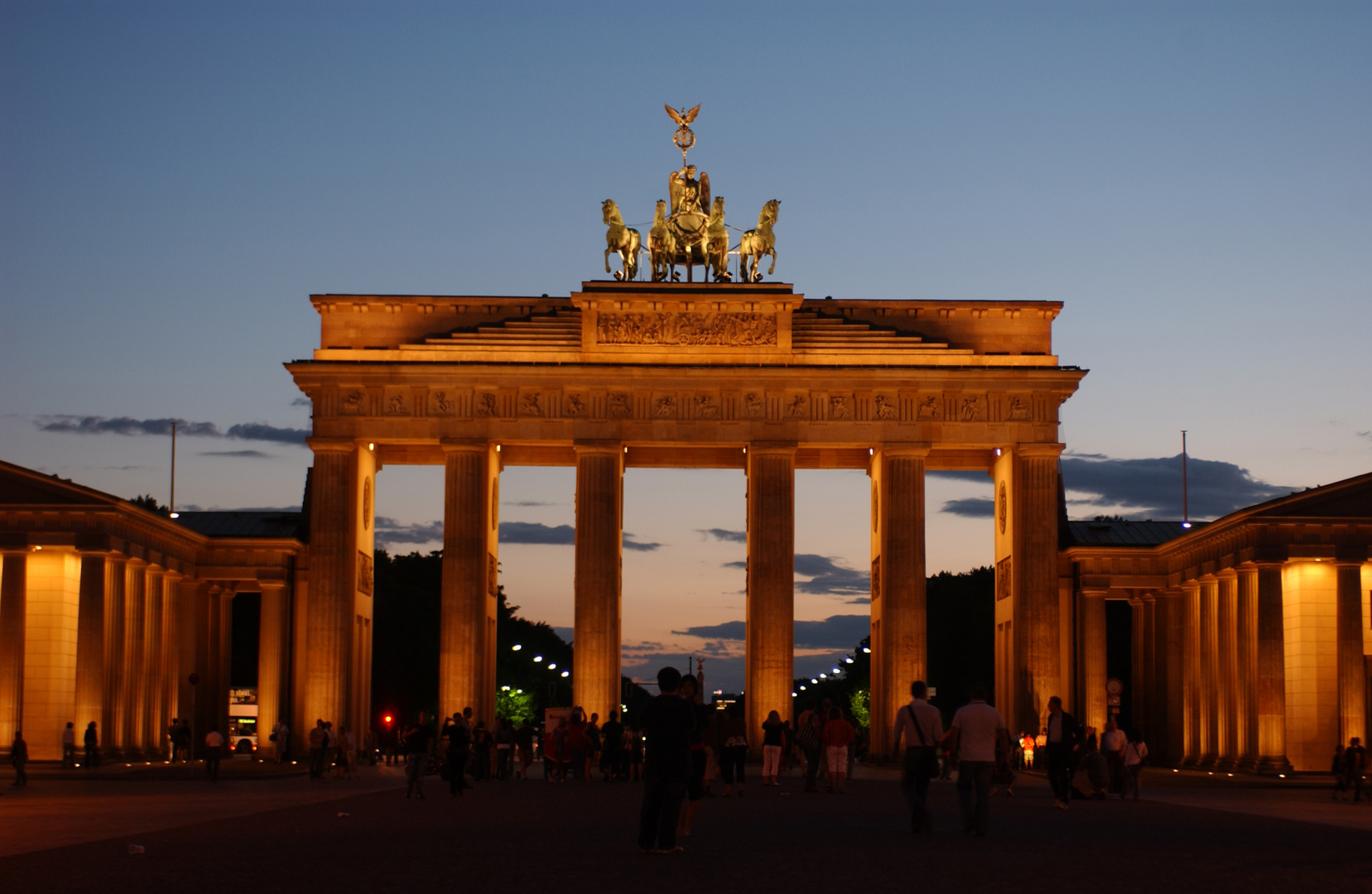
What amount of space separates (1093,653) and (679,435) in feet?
61.4

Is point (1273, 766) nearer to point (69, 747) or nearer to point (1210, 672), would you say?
point (1210, 672)

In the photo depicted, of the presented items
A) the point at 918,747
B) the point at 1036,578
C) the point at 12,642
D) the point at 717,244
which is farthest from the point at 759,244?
the point at 918,747

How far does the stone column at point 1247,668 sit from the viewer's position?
57.7 metres

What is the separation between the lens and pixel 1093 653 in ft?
237

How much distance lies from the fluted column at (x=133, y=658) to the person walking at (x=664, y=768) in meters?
43.2

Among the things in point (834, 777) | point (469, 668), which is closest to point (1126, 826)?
point (834, 777)

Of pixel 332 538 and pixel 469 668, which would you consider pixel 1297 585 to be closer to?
pixel 469 668

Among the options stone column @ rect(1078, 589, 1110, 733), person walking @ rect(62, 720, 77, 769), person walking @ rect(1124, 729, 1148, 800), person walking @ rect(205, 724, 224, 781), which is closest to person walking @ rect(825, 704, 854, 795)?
person walking @ rect(1124, 729, 1148, 800)

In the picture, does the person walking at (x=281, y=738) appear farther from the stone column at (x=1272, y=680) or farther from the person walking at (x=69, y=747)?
the stone column at (x=1272, y=680)

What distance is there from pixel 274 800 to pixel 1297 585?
3574 centimetres

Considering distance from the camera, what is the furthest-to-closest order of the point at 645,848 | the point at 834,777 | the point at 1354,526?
1. the point at 1354,526
2. the point at 834,777
3. the point at 645,848

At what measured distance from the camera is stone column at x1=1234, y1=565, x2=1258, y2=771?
57.7 meters

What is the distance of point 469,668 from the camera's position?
69.3 meters

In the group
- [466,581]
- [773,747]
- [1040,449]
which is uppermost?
[1040,449]
